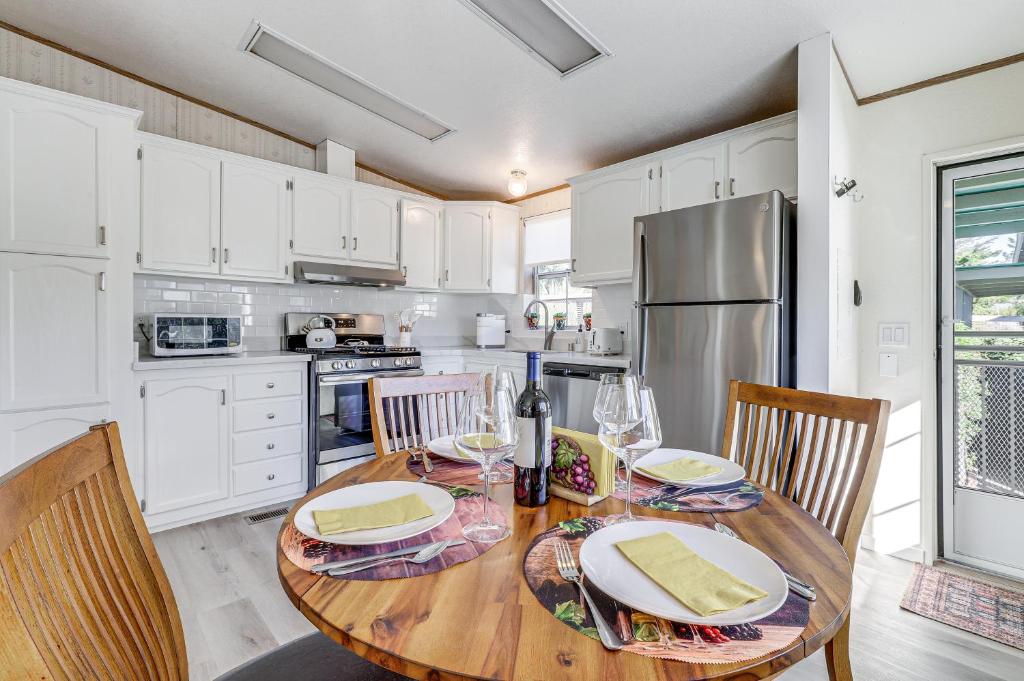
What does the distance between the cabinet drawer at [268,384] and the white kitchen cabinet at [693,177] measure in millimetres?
2534

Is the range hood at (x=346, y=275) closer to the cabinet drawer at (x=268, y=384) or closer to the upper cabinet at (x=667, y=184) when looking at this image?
the cabinet drawer at (x=268, y=384)

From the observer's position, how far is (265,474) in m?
2.95

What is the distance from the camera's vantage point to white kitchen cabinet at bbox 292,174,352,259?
3.35m

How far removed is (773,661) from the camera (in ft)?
1.69

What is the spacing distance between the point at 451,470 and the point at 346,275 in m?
2.65

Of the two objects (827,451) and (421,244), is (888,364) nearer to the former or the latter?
(827,451)

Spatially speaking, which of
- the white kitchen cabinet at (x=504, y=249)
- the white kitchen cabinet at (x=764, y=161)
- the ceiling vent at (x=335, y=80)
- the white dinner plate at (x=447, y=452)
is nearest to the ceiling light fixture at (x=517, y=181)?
the white kitchen cabinet at (x=504, y=249)

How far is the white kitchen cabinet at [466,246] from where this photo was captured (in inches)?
163

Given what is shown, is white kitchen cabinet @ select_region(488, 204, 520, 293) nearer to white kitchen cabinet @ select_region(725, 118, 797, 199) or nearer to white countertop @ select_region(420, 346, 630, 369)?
white countertop @ select_region(420, 346, 630, 369)

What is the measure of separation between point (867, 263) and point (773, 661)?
265 centimetres

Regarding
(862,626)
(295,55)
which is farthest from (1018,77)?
(295,55)

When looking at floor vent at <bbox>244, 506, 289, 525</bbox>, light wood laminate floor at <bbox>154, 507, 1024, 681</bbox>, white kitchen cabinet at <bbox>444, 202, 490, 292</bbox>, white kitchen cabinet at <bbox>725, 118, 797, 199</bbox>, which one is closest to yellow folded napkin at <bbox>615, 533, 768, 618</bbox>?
light wood laminate floor at <bbox>154, 507, 1024, 681</bbox>

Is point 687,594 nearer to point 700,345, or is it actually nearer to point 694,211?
point 700,345

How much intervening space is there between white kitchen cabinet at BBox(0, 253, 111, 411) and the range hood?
43.0 inches
